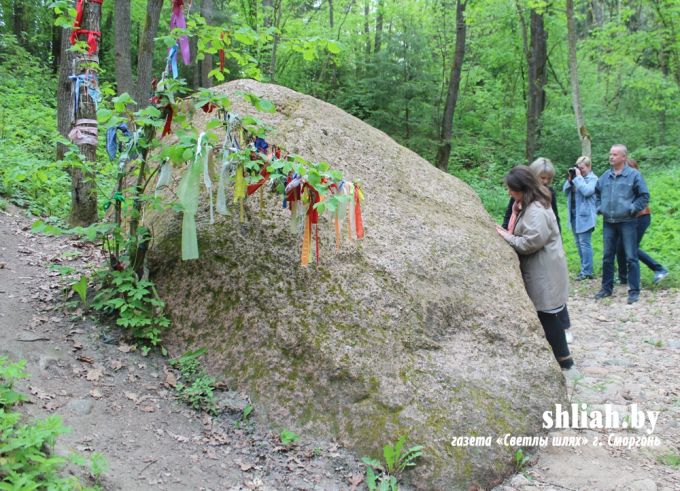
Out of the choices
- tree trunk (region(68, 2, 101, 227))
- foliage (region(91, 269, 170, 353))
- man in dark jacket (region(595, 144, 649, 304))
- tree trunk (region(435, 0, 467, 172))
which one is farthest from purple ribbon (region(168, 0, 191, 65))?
tree trunk (region(435, 0, 467, 172))

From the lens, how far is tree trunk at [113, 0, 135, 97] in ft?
29.8

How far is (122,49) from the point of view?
30.4 feet

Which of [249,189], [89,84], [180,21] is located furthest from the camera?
[89,84]

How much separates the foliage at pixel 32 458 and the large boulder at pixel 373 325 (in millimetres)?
1315

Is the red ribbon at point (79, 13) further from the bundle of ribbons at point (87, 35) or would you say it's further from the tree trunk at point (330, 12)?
the tree trunk at point (330, 12)

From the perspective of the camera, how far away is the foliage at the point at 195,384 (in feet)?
11.8

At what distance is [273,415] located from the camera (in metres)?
3.57

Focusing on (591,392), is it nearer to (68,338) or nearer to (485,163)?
(68,338)

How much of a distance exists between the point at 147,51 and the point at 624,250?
24.7ft

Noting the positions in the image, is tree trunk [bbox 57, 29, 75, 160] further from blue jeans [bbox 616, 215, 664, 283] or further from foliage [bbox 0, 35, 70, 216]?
blue jeans [bbox 616, 215, 664, 283]

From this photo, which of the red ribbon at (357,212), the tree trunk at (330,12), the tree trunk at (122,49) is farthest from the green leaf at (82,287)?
the tree trunk at (330,12)

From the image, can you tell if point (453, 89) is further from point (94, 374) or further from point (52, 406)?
point (52, 406)

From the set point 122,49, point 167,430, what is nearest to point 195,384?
point 167,430

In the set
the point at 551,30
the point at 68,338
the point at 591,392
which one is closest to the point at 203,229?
the point at 68,338
